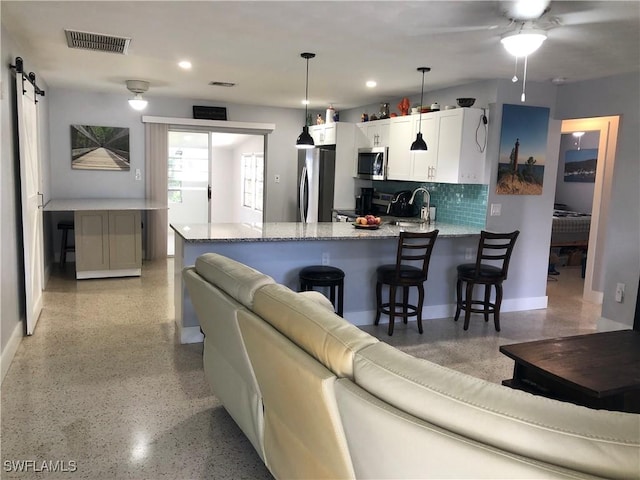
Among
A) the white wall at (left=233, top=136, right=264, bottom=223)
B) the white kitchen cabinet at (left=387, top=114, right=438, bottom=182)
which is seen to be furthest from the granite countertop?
the white wall at (left=233, top=136, right=264, bottom=223)

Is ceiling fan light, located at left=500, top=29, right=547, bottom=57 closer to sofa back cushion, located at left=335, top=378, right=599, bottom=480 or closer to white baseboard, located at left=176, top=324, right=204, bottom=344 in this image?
sofa back cushion, located at left=335, top=378, right=599, bottom=480

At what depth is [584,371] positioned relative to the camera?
241 cm

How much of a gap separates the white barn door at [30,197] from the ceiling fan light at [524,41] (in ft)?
11.5

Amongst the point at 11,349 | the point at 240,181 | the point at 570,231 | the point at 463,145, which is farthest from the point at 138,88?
the point at 570,231

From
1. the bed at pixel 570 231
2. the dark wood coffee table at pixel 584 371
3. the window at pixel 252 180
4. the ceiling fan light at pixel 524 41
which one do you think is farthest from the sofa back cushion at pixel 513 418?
the window at pixel 252 180

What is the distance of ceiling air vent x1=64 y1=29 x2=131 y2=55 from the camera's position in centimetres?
370

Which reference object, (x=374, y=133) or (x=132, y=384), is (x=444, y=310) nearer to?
(x=374, y=133)

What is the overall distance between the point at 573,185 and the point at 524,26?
7264 millimetres

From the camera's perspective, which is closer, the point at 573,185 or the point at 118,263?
the point at 118,263

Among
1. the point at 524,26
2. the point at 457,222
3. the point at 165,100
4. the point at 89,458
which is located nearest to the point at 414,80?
the point at 457,222

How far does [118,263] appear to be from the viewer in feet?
19.8

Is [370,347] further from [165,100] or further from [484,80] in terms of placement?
[165,100]

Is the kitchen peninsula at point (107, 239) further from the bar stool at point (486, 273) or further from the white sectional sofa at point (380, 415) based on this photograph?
the white sectional sofa at point (380, 415)

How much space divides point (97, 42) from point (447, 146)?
10.9 ft
